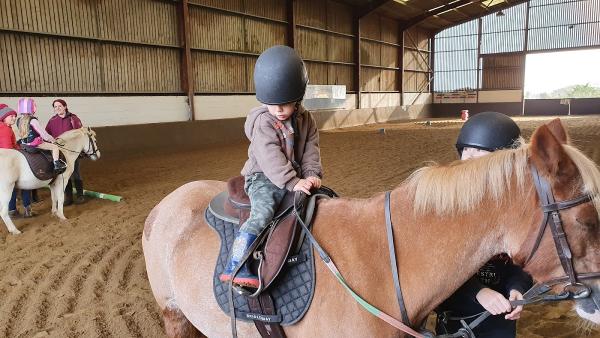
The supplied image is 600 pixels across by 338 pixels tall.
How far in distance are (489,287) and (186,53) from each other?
11315mm

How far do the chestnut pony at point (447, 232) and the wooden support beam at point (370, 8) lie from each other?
19354mm

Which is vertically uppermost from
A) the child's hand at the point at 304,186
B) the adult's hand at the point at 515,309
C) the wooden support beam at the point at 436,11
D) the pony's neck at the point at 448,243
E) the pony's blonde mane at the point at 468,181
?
the wooden support beam at the point at 436,11

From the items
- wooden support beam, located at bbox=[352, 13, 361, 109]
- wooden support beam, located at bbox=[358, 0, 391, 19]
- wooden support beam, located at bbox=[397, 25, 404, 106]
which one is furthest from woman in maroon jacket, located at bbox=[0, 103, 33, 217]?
wooden support beam, located at bbox=[397, 25, 404, 106]

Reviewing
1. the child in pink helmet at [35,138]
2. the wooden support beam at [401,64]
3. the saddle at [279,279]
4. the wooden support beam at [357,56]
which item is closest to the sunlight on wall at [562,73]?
the wooden support beam at [401,64]

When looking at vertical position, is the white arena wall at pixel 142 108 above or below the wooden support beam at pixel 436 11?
below

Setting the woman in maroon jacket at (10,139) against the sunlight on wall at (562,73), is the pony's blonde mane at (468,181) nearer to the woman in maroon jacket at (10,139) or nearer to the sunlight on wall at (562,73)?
the woman in maroon jacket at (10,139)

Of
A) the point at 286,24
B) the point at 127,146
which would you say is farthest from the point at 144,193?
the point at 286,24

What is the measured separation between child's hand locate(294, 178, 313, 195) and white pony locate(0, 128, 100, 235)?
182 inches

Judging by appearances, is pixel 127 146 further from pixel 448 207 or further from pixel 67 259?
pixel 448 207

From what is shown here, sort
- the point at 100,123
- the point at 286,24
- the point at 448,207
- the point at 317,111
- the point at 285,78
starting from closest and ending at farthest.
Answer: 1. the point at 448,207
2. the point at 285,78
3. the point at 100,123
4. the point at 286,24
5. the point at 317,111

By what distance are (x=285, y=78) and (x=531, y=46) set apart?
1066 inches

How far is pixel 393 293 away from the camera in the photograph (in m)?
1.24

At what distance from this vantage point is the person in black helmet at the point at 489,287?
54.0 inches

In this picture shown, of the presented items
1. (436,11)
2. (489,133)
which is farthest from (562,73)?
(489,133)
